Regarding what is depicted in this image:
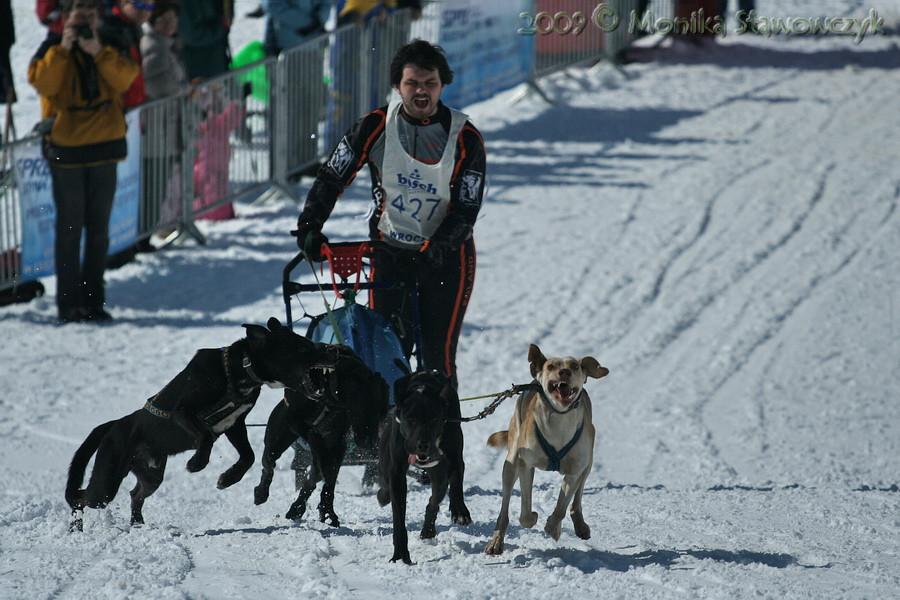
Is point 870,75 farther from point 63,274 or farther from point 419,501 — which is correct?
point 419,501

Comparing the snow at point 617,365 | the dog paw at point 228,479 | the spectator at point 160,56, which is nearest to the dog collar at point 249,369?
the dog paw at point 228,479

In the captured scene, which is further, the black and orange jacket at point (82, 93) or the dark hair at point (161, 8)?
the dark hair at point (161, 8)

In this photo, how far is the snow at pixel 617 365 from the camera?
418 centimetres

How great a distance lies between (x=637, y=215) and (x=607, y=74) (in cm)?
575

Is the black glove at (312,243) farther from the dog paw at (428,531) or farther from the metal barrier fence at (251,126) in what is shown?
the metal barrier fence at (251,126)

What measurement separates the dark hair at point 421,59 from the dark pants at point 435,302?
2.29 feet

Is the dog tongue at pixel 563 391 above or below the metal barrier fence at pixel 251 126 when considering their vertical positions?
above

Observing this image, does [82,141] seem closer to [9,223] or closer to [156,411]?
[9,223]

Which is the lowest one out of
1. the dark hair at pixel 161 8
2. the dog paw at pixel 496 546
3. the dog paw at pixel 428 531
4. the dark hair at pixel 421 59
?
the dog paw at pixel 428 531

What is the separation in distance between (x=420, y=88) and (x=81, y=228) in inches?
156

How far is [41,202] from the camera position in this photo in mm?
8211

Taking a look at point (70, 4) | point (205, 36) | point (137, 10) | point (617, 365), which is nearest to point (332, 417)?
point (617, 365)

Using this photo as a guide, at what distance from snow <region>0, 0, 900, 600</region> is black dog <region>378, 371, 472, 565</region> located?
7.2 inches

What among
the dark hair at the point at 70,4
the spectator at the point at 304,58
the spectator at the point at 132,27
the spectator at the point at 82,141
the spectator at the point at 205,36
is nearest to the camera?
the dark hair at the point at 70,4
